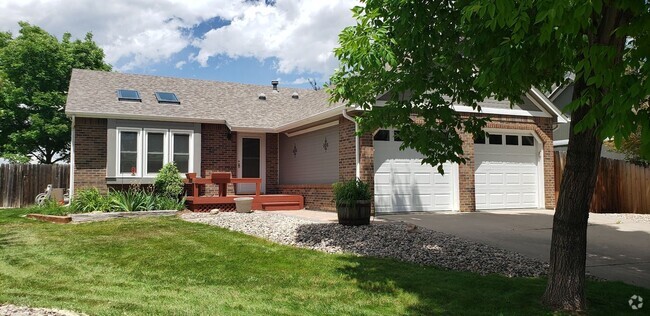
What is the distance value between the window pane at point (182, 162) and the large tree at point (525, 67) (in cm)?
902

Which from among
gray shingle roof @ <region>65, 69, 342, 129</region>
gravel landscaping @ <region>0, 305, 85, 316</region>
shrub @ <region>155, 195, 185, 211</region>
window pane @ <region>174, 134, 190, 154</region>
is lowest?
→ gravel landscaping @ <region>0, 305, 85, 316</region>

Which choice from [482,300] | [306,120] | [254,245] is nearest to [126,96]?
[306,120]

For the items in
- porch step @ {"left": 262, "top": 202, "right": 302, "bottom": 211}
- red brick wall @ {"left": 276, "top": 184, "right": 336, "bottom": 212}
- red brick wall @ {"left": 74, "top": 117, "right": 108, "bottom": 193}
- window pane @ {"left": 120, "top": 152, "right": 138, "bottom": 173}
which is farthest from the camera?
porch step @ {"left": 262, "top": 202, "right": 302, "bottom": 211}

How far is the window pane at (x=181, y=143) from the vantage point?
52.4ft

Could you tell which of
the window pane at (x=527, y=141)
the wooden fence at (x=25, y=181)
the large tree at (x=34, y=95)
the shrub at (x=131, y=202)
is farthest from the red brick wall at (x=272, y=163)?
the large tree at (x=34, y=95)

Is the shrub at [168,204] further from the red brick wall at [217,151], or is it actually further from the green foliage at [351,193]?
the green foliage at [351,193]

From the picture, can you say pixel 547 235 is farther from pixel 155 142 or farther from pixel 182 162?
pixel 155 142

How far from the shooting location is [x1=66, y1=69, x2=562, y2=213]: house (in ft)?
44.2

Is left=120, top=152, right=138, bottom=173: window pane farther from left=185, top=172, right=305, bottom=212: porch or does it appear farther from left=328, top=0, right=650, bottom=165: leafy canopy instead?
left=328, top=0, right=650, bottom=165: leafy canopy

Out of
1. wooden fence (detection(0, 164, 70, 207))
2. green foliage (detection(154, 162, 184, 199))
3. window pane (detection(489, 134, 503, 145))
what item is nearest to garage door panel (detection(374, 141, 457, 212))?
window pane (detection(489, 134, 503, 145))

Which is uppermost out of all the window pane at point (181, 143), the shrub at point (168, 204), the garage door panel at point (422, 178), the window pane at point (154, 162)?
the window pane at point (181, 143)

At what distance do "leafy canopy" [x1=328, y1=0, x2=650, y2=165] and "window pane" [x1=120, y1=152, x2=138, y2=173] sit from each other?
9301 mm

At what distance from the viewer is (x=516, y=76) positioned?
4.45 m

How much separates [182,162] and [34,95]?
52.0 ft
